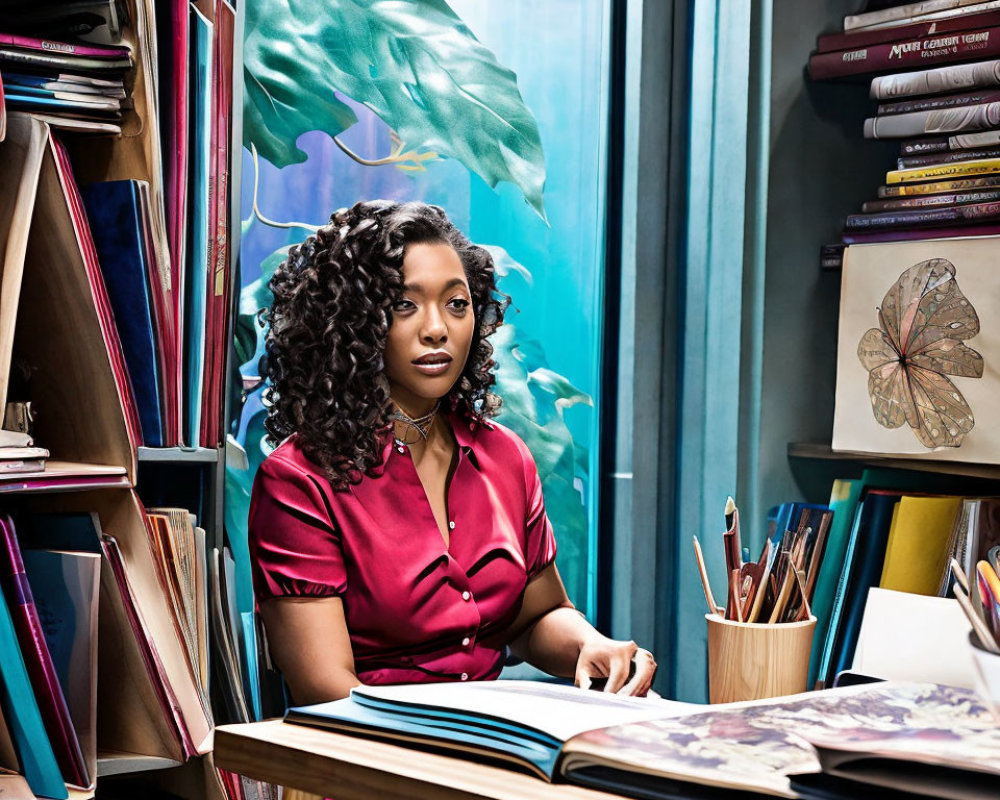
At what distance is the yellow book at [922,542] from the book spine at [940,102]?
635mm

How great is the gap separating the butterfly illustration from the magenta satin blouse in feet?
2.48

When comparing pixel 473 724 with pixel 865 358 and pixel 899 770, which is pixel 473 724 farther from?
pixel 865 358

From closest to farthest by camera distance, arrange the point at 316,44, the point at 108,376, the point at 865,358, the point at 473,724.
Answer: the point at 473,724 → the point at 108,376 → the point at 316,44 → the point at 865,358

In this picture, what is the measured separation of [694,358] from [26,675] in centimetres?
133

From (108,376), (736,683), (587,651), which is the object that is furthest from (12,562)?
(736,683)

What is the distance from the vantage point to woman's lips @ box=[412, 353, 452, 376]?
1.51 m

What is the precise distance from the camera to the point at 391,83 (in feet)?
6.20

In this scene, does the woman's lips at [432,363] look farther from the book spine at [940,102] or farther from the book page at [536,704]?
the book spine at [940,102]

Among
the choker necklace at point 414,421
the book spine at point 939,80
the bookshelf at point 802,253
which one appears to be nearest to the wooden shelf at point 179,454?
the choker necklace at point 414,421

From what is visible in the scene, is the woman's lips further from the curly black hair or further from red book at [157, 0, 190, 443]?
red book at [157, 0, 190, 443]

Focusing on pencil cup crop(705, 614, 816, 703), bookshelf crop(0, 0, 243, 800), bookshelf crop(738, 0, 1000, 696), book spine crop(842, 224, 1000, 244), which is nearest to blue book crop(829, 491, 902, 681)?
bookshelf crop(738, 0, 1000, 696)

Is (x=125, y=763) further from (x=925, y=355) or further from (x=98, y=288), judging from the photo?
(x=925, y=355)

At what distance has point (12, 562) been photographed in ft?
4.01

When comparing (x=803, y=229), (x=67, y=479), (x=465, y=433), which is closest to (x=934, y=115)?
(x=803, y=229)
